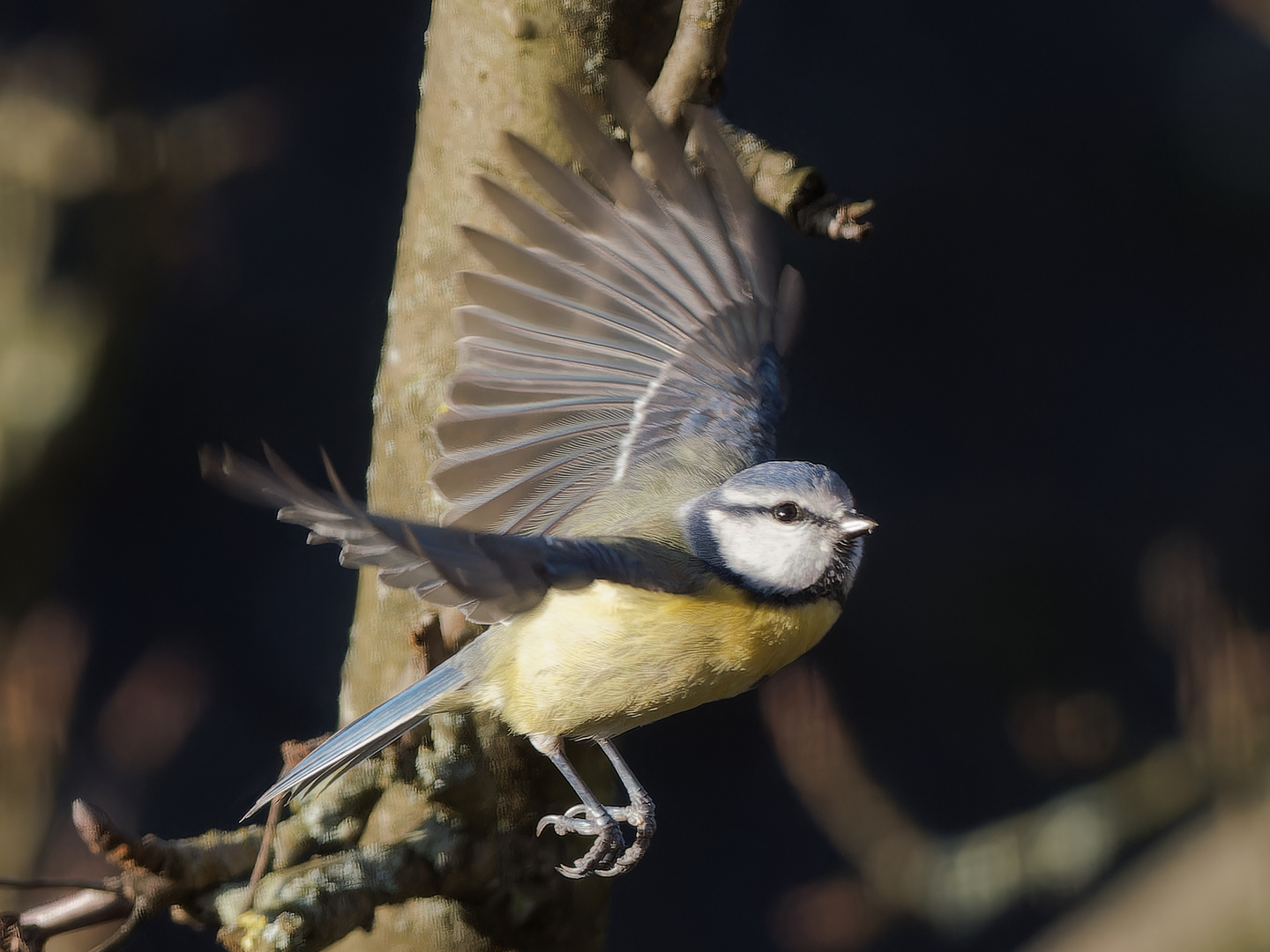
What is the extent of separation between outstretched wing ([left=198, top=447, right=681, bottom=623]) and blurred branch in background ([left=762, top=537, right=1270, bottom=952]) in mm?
565

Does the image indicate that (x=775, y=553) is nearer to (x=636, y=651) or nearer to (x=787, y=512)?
(x=787, y=512)

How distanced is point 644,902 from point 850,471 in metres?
0.87

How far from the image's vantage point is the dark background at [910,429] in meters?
2.17

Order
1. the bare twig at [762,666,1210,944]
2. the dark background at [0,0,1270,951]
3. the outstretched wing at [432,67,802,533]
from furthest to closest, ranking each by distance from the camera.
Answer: the dark background at [0,0,1270,951]
the bare twig at [762,666,1210,944]
the outstretched wing at [432,67,802,533]

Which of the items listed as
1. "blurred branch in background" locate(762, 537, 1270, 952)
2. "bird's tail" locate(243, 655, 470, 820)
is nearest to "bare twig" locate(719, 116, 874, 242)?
"bird's tail" locate(243, 655, 470, 820)

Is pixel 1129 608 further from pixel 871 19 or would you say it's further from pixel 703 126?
pixel 703 126

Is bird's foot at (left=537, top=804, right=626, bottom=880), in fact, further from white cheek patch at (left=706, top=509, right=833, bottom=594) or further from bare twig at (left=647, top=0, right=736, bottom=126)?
bare twig at (left=647, top=0, right=736, bottom=126)

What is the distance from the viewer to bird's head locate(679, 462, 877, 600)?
3.14 ft

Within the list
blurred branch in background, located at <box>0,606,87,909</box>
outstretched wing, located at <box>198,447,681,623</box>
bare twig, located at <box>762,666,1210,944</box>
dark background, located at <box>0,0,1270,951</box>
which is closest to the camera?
outstretched wing, located at <box>198,447,681,623</box>

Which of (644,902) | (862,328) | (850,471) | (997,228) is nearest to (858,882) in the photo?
(644,902)

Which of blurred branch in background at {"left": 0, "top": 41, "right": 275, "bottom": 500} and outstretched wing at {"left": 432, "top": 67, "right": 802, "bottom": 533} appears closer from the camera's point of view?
outstretched wing at {"left": 432, "top": 67, "right": 802, "bottom": 533}

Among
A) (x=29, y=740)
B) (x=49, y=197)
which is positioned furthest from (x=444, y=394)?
(x=49, y=197)

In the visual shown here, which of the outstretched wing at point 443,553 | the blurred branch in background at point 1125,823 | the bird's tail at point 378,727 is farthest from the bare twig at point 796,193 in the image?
the blurred branch in background at point 1125,823

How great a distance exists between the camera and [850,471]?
86.3 inches
